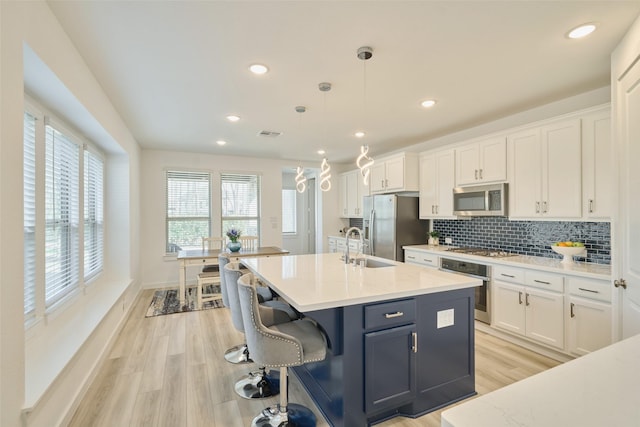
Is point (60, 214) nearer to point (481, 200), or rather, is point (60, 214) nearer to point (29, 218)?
point (29, 218)

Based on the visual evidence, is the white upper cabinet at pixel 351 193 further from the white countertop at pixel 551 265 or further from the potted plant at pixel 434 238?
the white countertop at pixel 551 265

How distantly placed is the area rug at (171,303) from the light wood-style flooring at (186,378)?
0.53 metres

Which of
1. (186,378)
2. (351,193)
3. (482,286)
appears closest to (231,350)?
(186,378)

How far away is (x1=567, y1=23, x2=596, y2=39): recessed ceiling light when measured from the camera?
1919 mm

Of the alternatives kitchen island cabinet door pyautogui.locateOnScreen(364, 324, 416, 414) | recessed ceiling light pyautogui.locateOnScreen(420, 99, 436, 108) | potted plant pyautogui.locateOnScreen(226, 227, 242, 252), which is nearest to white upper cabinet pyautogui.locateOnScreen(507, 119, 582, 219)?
recessed ceiling light pyautogui.locateOnScreen(420, 99, 436, 108)

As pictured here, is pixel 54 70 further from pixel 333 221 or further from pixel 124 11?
pixel 333 221

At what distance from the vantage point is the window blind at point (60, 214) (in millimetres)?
2328

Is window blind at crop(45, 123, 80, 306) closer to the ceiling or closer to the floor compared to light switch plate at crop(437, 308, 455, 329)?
closer to the ceiling

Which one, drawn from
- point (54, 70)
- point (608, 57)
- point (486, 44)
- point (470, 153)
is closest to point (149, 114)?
point (54, 70)

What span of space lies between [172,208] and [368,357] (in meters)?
5.10

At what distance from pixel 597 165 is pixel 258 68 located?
3080mm

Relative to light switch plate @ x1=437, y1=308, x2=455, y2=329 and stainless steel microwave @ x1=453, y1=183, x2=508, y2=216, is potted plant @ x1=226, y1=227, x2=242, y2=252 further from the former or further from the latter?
light switch plate @ x1=437, y1=308, x2=455, y2=329

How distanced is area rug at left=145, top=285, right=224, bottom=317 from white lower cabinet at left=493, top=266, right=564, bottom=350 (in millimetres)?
3689

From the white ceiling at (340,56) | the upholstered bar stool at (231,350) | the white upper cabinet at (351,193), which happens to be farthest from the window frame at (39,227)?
the white upper cabinet at (351,193)
